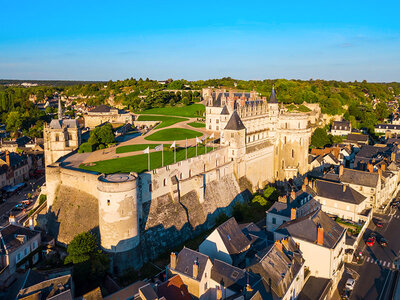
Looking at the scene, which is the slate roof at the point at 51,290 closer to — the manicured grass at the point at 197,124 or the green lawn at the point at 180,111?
the manicured grass at the point at 197,124

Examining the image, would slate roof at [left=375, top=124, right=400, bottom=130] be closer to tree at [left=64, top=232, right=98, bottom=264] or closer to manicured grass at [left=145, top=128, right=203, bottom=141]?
manicured grass at [left=145, top=128, right=203, bottom=141]

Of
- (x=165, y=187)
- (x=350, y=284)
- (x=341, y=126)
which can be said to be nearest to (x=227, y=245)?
(x=165, y=187)

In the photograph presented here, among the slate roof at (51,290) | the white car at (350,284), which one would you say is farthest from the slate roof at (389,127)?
the slate roof at (51,290)

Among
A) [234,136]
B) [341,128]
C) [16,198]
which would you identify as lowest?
[16,198]

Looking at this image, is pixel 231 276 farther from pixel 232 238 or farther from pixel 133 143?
pixel 133 143

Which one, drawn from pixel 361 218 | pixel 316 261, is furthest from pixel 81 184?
pixel 361 218

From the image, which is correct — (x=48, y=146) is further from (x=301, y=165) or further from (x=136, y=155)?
(x=301, y=165)

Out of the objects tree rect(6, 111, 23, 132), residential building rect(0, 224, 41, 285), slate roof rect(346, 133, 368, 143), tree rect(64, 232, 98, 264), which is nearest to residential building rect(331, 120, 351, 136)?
slate roof rect(346, 133, 368, 143)
